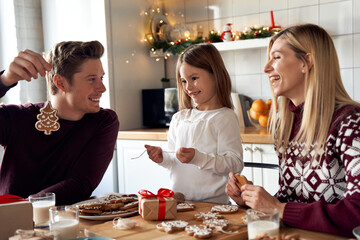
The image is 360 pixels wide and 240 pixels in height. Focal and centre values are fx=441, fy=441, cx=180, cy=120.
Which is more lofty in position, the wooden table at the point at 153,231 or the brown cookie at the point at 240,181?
the brown cookie at the point at 240,181

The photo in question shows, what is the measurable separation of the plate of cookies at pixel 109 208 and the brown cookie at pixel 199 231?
29 cm

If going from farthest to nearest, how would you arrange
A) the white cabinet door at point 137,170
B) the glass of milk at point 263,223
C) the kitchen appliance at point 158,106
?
the kitchen appliance at point 158,106
the white cabinet door at point 137,170
the glass of milk at point 263,223

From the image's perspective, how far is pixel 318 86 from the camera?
4.67ft

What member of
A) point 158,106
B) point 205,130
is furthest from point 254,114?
point 205,130

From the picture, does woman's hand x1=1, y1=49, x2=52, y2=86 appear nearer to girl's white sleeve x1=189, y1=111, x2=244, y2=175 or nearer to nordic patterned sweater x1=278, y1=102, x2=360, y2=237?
girl's white sleeve x1=189, y1=111, x2=244, y2=175

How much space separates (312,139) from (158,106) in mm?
2384

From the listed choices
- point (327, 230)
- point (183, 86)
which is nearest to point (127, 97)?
point (183, 86)

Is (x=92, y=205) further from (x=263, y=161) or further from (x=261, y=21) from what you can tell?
(x=261, y=21)

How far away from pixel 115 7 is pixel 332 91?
2.55 metres

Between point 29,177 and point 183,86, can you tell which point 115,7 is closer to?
point 183,86

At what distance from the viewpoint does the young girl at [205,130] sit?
1.94 m

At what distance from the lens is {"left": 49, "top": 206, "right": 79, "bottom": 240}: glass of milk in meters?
1.17

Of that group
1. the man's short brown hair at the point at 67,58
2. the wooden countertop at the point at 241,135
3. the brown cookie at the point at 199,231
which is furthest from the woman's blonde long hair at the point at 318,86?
the wooden countertop at the point at 241,135

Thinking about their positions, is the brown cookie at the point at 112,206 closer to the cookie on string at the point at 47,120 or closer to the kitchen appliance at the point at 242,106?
the cookie on string at the point at 47,120
